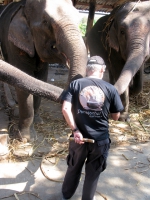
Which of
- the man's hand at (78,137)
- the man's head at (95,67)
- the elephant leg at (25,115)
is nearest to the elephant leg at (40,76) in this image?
the elephant leg at (25,115)

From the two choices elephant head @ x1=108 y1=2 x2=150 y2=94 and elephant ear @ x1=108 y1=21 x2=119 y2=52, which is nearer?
elephant head @ x1=108 y1=2 x2=150 y2=94

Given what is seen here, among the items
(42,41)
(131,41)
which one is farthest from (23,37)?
(131,41)

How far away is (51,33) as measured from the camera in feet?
10.7

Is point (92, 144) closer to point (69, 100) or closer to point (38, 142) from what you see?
point (69, 100)

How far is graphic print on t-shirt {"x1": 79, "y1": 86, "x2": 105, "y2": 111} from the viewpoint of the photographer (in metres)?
2.22

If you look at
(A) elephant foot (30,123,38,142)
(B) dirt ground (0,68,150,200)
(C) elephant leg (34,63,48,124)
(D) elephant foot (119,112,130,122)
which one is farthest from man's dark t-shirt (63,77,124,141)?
(D) elephant foot (119,112,130,122)

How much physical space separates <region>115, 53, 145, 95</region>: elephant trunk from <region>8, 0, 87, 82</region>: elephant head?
385 millimetres

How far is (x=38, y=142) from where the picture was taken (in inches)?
150

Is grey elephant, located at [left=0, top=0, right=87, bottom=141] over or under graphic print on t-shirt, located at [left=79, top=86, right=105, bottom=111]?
over

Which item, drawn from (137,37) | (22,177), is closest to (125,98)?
(137,37)

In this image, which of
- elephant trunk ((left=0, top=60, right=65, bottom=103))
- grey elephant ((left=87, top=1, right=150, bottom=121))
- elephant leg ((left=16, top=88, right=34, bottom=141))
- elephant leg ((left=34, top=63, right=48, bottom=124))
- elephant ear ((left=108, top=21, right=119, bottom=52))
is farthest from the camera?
elephant ear ((left=108, top=21, right=119, bottom=52))

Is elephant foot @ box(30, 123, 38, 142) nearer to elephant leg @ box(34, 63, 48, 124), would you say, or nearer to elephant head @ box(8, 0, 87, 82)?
elephant leg @ box(34, 63, 48, 124)

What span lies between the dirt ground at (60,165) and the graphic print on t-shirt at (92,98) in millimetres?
958

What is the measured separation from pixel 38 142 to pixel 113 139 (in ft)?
3.37
